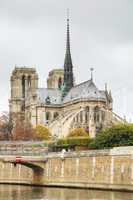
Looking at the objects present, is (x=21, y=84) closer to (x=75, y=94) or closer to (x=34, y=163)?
(x=75, y=94)

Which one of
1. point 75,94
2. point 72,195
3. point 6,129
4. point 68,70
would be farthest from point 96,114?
point 72,195

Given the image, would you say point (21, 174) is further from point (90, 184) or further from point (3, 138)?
point (3, 138)

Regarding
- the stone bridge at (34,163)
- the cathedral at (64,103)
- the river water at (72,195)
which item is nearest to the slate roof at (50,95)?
the cathedral at (64,103)

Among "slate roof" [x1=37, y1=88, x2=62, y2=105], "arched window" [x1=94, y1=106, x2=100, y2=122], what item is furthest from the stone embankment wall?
"slate roof" [x1=37, y1=88, x2=62, y2=105]

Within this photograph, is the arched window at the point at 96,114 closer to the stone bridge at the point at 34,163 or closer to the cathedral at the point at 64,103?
the cathedral at the point at 64,103

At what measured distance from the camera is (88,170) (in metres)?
72.6

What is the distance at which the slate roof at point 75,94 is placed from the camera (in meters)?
166

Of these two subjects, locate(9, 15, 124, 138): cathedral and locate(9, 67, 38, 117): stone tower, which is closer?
locate(9, 15, 124, 138): cathedral

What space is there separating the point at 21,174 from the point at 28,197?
29.5 m

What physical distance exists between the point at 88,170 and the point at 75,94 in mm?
102861

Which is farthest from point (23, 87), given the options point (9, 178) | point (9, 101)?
point (9, 178)

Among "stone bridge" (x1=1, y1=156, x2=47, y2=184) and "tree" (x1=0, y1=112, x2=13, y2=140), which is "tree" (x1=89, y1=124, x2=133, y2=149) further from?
"tree" (x1=0, y1=112, x2=13, y2=140)

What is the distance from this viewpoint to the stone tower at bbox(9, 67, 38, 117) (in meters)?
194

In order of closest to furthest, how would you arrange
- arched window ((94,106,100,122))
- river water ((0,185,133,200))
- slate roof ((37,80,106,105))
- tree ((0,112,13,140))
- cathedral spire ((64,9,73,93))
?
river water ((0,185,133,200)) → tree ((0,112,13,140)) → arched window ((94,106,100,122)) → slate roof ((37,80,106,105)) → cathedral spire ((64,9,73,93))
